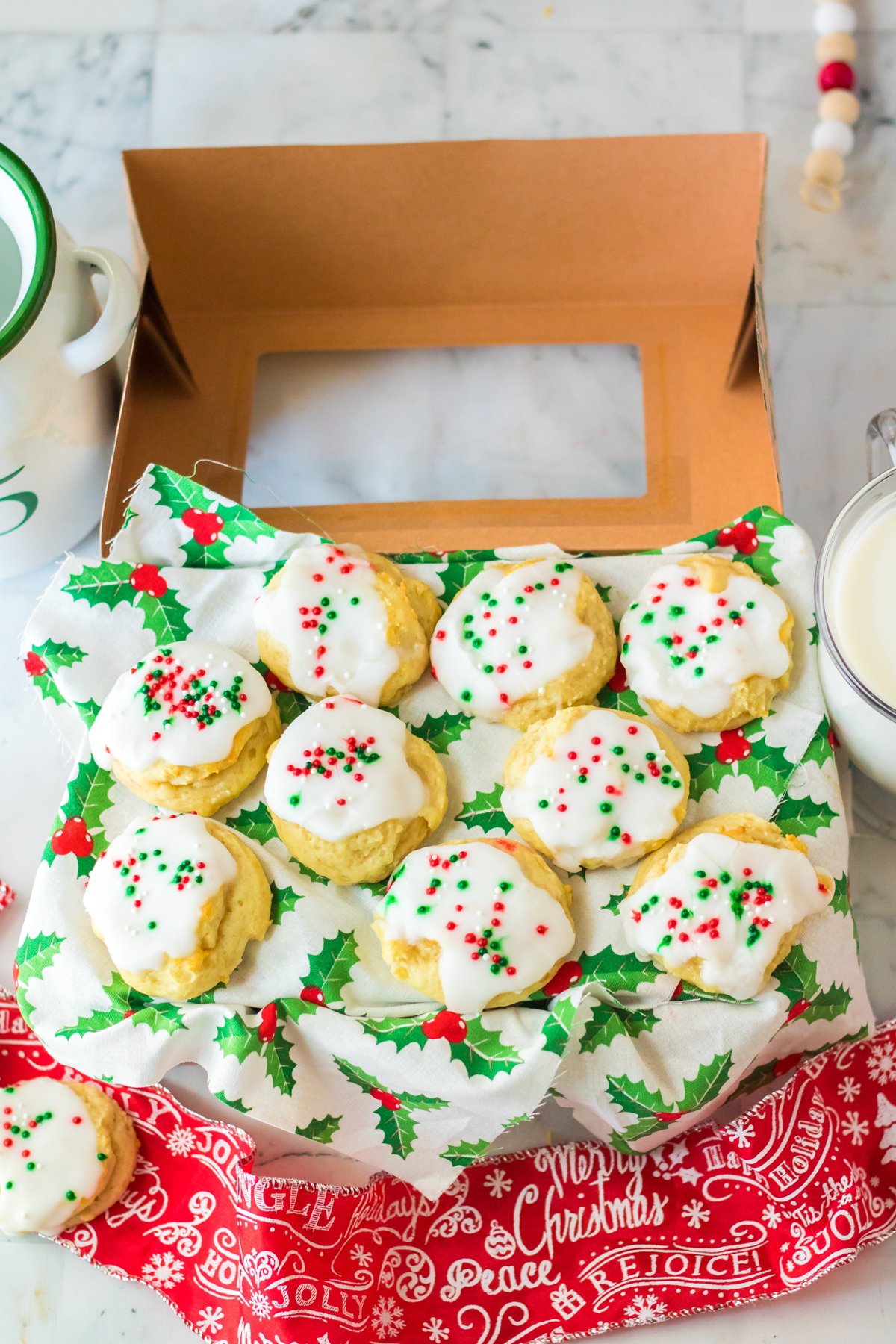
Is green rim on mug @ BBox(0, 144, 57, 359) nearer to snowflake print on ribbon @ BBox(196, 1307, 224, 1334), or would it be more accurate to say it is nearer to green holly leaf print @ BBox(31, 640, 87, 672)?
green holly leaf print @ BBox(31, 640, 87, 672)

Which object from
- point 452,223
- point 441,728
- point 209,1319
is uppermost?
point 452,223

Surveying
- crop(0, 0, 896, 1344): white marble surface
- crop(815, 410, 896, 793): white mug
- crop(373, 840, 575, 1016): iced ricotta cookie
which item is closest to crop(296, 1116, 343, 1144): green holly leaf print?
Answer: crop(373, 840, 575, 1016): iced ricotta cookie

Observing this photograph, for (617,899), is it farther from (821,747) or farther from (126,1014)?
(126,1014)

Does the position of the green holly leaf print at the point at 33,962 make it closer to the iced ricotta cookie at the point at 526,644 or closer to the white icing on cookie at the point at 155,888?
the white icing on cookie at the point at 155,888

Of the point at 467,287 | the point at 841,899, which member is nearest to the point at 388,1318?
the point at 841,899

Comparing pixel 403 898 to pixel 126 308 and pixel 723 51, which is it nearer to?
pixel 126 308

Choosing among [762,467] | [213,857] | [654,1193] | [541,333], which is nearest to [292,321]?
[541,333]

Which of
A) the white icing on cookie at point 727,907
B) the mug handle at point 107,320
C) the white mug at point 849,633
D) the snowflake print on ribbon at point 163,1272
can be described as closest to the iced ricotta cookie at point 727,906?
the white icing on cookie at point 727,907
